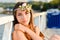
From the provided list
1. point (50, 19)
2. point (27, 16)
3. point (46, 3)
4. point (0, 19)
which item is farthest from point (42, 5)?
point (0, 19)

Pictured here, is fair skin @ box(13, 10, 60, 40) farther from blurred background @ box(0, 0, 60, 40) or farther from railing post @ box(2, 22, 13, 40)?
blurred background @ box(0, 0, 60, 40)

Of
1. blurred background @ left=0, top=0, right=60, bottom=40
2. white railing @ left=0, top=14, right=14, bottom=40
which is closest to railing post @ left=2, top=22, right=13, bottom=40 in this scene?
white railing @ left=0, top=14, right=14, bottom=40

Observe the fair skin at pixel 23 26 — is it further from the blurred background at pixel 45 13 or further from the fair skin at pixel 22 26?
the blurred background at pixel 45 13

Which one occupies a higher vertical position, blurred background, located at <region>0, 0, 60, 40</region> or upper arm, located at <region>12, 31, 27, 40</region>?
upper arm, located at <region>12, 31, 27, 40</region>

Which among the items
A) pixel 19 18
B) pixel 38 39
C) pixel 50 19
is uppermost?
pixel 19 18

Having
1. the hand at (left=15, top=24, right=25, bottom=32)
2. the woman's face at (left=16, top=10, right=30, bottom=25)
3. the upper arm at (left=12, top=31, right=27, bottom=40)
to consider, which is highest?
the woman's face at (left=16, top=10, right=30, bottom=25)

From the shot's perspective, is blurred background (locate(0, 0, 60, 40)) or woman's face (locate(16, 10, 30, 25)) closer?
woman's face (locate(16, 10, 30, 25))

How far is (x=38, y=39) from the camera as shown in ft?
3.10

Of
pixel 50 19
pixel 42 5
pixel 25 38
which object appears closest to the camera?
pixel 25 38

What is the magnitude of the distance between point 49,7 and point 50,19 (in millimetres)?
373

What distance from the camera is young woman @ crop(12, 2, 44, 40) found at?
89 centimetres

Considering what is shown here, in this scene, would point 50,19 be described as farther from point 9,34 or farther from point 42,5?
point 9,34

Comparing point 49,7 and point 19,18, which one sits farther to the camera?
point 49,7

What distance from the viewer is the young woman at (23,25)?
89 cm
